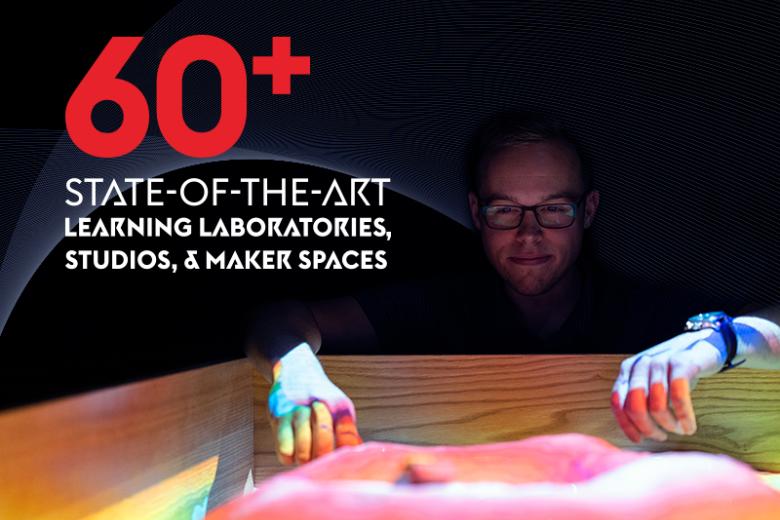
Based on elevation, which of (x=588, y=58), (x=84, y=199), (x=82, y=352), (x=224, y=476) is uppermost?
(x=588, y=58)

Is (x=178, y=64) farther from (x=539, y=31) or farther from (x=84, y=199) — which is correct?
Answer: (x=539, y=31)

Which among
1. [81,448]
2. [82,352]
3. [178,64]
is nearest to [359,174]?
[178,64]

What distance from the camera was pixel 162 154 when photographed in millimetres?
1068

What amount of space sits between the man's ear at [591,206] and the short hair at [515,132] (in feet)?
0.10

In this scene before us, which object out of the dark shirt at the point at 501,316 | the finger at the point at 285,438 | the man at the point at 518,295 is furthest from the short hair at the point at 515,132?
the finger at the point at 285,438

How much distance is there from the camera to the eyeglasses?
1.05 metres

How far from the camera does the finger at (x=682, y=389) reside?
26.5 inches

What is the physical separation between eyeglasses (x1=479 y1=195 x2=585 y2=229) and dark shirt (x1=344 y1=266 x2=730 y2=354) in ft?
0.31

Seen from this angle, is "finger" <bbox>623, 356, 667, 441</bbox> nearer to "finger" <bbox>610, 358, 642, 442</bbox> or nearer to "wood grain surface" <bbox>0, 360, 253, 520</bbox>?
"finger" <bbox>610, 358, 642, 442</bbox>

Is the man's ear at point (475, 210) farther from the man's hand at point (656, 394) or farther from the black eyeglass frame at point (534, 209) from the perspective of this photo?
the man's hand at point (656, 394)

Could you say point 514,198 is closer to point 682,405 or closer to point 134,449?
point 682,405

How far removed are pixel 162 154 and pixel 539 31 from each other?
1.75 feet

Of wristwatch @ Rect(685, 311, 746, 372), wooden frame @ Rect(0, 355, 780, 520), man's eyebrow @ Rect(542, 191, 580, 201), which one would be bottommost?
wooden frame @ Rect(0, 355, 780, 520)

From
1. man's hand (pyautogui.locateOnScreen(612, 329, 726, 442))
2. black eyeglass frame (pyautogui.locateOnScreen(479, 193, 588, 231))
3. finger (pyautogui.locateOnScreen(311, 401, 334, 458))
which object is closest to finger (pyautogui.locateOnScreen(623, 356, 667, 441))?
man's hand (pyautogui.locateOnScreen(612, 329, 726, 442))
